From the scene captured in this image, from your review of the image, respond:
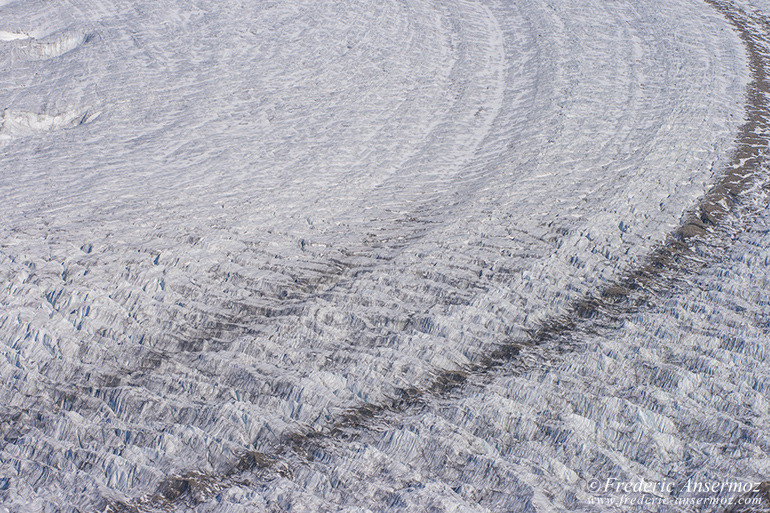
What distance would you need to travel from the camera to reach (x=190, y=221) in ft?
19.3

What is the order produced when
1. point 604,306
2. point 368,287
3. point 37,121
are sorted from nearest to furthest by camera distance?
1. point 604,306
2. point 368,287
3. point 37,121

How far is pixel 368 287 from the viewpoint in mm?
5082

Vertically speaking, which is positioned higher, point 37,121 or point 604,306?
point 37,121

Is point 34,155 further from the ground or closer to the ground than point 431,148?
further from the ground

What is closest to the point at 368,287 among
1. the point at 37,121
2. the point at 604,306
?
the point at 604,306

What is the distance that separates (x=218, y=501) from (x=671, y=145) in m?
6.97

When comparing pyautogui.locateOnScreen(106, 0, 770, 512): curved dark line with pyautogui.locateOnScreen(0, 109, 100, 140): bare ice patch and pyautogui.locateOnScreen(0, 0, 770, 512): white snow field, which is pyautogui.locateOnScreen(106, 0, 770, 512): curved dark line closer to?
pyautogui.locateOnScreen(0, 0, 770, 512): white snow field

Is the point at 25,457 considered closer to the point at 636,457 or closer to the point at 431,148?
the point at 636,457

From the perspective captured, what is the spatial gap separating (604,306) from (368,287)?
194 cm

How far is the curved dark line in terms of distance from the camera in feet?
11.5

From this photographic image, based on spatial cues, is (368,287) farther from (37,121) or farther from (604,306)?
(37,121)

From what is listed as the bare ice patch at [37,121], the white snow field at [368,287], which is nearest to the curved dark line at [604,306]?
the white snow field at [368,287]

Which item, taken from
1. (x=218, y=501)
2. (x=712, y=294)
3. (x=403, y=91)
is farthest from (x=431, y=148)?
(x=218, y=501)

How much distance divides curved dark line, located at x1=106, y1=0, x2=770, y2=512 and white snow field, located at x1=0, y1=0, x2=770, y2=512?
2cm
